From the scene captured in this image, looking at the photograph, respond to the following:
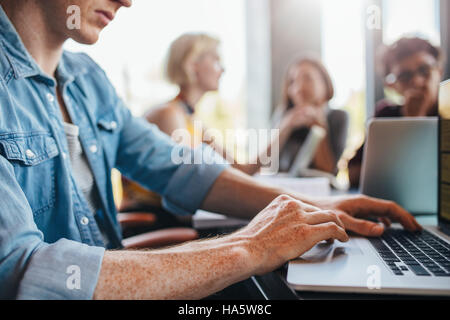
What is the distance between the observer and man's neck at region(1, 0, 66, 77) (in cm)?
66

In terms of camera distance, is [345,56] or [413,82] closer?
[413,82]

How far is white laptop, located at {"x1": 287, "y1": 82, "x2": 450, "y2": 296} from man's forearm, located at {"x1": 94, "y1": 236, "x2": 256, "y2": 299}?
0.24 ft

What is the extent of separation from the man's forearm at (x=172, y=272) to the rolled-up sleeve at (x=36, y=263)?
0.05ft

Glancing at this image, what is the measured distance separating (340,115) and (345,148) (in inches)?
9.2

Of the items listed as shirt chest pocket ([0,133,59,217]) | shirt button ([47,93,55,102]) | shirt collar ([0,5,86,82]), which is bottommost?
shirt chest pocket ([0,133,59,217])

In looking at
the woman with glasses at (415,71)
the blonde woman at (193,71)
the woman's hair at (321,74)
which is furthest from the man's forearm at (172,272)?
the woman's hair at (321,74)

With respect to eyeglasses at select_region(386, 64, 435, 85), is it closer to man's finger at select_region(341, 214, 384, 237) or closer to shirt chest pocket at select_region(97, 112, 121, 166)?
man's finger at select_region(341, 214, 384, 237)

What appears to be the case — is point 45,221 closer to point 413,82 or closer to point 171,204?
point 171,204

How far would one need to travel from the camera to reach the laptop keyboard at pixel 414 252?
1.47ft

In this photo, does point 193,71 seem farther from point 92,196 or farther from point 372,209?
point 372,209

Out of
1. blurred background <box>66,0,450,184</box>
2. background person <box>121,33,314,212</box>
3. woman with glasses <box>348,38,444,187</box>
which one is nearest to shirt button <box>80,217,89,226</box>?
blurred background <box>66,0,450,184</box>

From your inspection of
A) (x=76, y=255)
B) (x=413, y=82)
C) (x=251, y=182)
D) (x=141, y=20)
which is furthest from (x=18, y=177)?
(x=413, y=82)

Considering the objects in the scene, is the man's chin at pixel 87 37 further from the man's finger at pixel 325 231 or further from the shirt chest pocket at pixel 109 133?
the man's finger at pixel 325 231

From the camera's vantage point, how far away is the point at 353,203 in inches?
28.7
